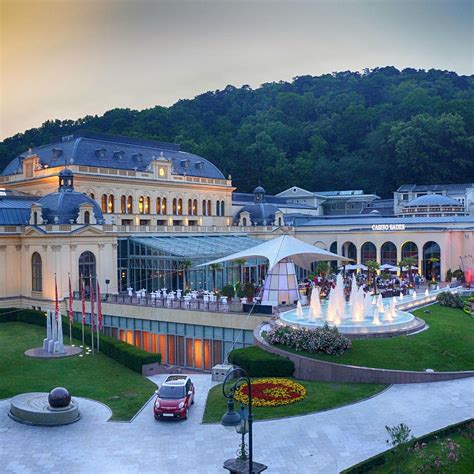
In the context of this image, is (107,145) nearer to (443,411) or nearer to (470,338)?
(470,338)

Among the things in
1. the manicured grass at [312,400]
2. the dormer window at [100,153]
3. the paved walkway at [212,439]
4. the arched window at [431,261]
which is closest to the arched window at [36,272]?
the dormer window at [100,153]

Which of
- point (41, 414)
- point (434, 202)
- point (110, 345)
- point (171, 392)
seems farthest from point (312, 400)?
point (434, 202)

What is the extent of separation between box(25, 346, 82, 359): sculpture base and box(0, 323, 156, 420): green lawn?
0.51 meters

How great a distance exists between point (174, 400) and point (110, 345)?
14751 millimetres

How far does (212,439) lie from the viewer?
72.9 ft

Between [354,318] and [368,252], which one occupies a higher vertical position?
[368,252]

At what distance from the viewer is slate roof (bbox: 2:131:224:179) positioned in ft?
212

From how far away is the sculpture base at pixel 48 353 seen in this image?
3796cm

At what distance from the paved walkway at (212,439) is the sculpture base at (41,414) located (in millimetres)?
348

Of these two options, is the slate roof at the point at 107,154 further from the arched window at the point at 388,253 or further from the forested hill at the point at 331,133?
the forested hill at the point at 331,133

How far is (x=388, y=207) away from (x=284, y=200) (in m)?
16.9

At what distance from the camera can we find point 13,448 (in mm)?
21938

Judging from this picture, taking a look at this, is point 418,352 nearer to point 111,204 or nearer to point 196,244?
point 196,244

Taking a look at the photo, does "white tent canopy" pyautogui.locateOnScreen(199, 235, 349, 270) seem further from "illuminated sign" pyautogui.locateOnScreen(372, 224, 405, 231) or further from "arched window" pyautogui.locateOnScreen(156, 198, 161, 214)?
"arched window" pyautogui.locateOnScreen(156, 198, 161, 214)
